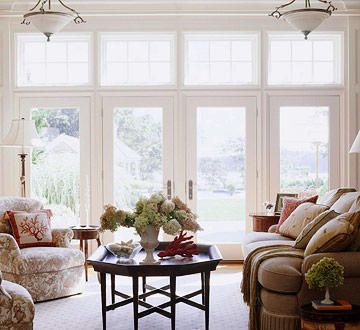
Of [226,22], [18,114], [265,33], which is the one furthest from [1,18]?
[265,33]

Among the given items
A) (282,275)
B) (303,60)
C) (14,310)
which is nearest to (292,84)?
(303,60)

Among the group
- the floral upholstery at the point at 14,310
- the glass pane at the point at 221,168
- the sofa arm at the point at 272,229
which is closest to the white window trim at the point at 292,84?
the glass pane at the point at 221,168

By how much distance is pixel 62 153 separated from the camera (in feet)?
24.5

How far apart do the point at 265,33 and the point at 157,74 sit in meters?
1.41

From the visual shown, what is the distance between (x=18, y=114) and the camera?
7.40 meters

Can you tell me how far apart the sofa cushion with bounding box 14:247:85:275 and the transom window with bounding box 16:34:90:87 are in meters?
2.61

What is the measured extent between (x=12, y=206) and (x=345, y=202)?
3.17 metres

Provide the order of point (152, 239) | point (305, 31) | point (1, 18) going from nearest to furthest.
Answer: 1. point (152, 239)
2. point (305, 31)
3. point (1, 18)

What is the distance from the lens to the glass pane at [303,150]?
7.47 meters

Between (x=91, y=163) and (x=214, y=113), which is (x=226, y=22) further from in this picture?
(x=91, y=163)

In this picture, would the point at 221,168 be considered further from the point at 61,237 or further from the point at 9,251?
the point at 9,251

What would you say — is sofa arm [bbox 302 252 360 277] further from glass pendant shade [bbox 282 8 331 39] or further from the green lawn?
the green lawn

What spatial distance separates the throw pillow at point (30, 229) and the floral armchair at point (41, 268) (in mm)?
90

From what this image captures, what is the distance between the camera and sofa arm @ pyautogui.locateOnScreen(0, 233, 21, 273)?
5.32m
